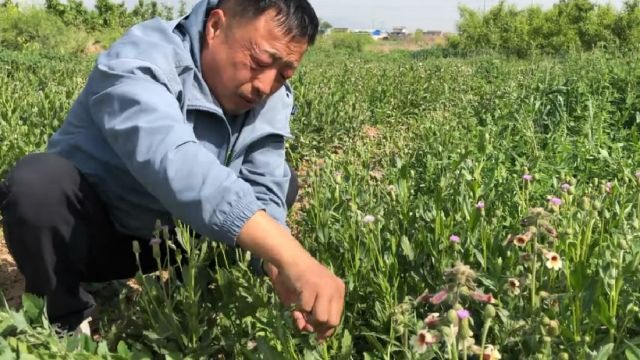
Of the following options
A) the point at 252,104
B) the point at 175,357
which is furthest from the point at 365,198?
the point at 175,357

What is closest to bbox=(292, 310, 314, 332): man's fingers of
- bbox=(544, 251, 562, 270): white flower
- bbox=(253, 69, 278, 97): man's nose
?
bbox=(544, 251, 562, 270): white flower

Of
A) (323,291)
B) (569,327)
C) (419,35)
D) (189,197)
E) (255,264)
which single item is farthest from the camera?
(419,35)

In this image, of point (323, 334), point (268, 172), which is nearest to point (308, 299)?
point (323, 334)

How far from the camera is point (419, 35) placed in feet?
275

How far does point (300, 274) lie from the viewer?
129cm

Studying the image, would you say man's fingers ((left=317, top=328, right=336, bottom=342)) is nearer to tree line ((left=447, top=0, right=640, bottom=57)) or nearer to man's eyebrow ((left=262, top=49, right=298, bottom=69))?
man's eyebrow ((left=262, top=49, right=298, bottom=69))

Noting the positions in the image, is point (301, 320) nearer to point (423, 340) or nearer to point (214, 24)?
point (423, 340)

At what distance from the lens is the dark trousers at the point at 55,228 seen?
1859 mm

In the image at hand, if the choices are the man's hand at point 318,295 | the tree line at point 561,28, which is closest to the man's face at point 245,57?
the man's hand at point 318,295

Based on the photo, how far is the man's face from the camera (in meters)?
1.81

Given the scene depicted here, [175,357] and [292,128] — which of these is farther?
[292,128]

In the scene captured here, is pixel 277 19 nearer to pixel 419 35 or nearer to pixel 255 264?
pixel 255 264

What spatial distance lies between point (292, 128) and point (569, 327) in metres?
3.41

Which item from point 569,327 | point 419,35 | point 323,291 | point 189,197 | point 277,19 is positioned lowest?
point 419,35
